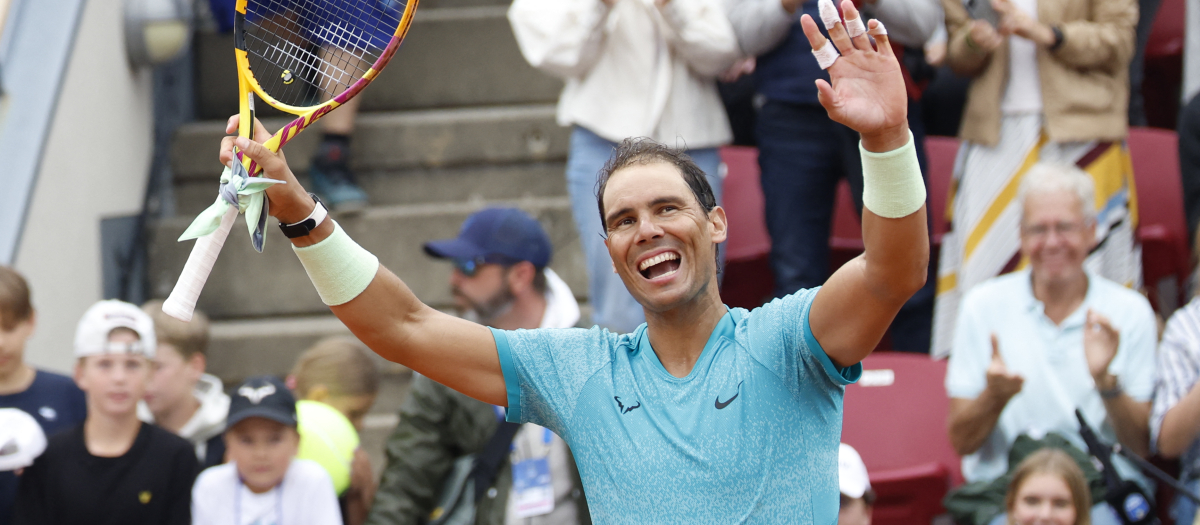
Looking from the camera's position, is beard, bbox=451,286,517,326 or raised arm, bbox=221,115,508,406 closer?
raised arm, bbox=221,115,508,406

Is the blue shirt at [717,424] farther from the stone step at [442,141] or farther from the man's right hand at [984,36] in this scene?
the stone step at [442,141]

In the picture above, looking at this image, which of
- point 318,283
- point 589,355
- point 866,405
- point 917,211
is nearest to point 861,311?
point 917,211

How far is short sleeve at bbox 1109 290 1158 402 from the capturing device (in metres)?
4.01

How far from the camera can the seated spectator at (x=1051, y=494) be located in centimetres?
362

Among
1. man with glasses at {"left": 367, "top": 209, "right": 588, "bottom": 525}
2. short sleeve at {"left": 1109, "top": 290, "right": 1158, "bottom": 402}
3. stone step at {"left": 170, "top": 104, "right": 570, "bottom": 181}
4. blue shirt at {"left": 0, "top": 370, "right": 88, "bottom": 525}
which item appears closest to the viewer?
blue shirt at {"left": 0, "top": 370, "right": 88, "bottom": 525}

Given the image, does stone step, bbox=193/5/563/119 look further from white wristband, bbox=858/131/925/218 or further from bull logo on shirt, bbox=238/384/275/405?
white wristband, bbox=858/131/925/218

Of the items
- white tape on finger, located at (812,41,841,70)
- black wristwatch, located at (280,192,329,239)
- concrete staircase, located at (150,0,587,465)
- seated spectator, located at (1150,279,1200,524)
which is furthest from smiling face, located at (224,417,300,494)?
seated spectator, located at (1150,279,1200,524)

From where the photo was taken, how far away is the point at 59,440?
3586mm

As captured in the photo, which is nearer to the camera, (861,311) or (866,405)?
(861,311)

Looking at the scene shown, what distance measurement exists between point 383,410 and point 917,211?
373cm

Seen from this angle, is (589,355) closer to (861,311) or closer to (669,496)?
(669,496)

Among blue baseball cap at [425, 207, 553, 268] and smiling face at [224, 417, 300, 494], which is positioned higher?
blue baseball cap at [425, 207, 553, 268]

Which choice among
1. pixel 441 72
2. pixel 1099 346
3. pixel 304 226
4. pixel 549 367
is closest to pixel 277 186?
pixel 304 226

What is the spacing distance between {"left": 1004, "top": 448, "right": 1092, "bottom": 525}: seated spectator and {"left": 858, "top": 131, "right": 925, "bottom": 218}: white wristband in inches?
76.6
